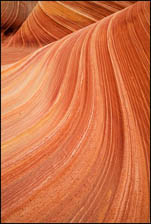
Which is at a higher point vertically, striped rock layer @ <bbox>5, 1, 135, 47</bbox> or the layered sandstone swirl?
striped rock layer @ <bbox>5, 1, 135, 47</bbox>

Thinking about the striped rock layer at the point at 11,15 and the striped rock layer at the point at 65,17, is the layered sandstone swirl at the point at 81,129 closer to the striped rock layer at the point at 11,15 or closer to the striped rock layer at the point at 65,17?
the striped rock layer at the point at 65,17

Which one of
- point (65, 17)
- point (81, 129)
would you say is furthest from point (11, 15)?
point (81, 129)

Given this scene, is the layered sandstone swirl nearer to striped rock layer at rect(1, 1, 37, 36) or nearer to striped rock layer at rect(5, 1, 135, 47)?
striped rock layer at rect(5, 1, 135, 47)

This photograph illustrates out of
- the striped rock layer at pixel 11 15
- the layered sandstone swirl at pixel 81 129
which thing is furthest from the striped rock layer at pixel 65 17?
the layered sandstone swirl at pixel 81 129

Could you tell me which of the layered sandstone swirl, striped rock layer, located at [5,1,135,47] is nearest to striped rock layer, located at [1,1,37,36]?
striped rock layer, located at [5,1,135,47]

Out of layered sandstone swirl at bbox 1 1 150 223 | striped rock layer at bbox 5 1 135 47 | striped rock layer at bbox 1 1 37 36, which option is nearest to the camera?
layered sandstone swirl at bbox 1 1 150 223

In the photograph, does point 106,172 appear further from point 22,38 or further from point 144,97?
point 22,38

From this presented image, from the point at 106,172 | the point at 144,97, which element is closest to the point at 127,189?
the point at 106,172

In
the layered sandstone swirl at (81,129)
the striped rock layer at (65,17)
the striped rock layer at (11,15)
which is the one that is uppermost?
the striped rock layer at (11,15)

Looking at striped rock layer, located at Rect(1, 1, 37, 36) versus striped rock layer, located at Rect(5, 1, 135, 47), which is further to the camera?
Answer: striped rock layer, located at Rect(1, 1, 37, 36)

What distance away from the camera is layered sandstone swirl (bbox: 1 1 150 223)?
23cm

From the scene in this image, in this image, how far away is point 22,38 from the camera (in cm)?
97

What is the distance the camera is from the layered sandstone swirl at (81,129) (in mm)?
229

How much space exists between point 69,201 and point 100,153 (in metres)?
0.07
